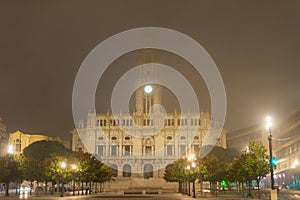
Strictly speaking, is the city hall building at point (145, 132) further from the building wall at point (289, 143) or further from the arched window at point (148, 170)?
the building wall at point (289, 143)

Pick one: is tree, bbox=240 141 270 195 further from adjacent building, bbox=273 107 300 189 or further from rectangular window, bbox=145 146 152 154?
rectangular window, bbox=145 146 152 154

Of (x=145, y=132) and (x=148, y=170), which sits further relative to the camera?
(x=145, y=132)

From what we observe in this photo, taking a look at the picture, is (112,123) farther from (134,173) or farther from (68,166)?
(68,166)

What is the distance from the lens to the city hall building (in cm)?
16338

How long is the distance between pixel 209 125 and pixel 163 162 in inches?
1009

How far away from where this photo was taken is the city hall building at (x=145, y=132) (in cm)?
16338

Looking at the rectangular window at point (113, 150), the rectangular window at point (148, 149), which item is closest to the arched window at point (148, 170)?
the rectangular window at point (148, 149)

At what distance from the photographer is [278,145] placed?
417 ft

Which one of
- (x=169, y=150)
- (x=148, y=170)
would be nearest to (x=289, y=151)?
(x=169, y=150)

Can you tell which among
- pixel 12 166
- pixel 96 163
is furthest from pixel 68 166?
pixel 96 163

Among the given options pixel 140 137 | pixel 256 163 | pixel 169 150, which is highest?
pixel 140 137

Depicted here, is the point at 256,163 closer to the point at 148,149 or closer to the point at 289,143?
the point at 289,143

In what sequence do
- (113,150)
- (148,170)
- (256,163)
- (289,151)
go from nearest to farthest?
(256,163) → (289,151) → (148,170) → (113,150)

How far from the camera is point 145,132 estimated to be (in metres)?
167
